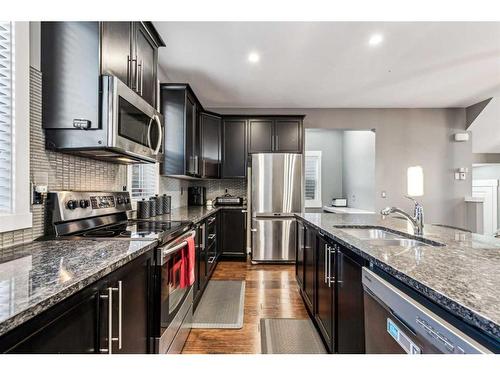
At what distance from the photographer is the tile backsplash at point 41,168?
1.33 meters

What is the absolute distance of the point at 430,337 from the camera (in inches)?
28.9

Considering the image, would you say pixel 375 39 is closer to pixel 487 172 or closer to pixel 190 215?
pixel 190 215

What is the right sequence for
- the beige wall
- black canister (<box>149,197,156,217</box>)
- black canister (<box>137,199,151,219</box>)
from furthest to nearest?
the beige wall
black canister (<box>149,197,156,217</box>)
black canister (<box>137,199,151,219</box>)

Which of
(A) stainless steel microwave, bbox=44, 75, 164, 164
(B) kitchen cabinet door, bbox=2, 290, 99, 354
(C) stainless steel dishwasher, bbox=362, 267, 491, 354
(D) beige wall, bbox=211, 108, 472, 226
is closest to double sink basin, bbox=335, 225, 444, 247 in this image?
(C) stainless steel dishwasher, bbox=362, 267, 491, 354

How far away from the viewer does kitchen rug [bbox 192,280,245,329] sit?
2314 millimetres

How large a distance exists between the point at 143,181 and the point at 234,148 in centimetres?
199

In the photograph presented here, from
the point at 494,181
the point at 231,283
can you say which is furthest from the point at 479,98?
the point at 231,283

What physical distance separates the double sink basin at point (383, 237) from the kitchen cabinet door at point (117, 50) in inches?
71.2

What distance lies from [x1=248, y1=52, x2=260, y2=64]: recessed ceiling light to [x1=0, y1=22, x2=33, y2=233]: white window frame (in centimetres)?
207

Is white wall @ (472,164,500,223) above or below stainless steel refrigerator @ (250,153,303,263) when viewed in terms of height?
above

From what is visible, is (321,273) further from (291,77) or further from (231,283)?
(291,77)

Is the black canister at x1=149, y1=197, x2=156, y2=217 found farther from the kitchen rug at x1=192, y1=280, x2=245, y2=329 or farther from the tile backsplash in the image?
the kitchen rug at x1=192, y1=280, x2=245, y2=329

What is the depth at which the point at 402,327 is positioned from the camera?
34.3 inches
